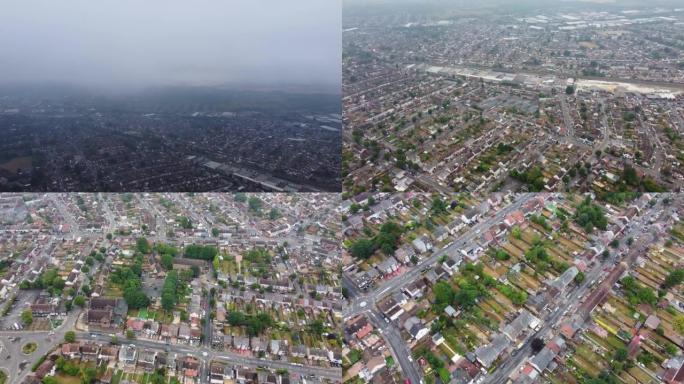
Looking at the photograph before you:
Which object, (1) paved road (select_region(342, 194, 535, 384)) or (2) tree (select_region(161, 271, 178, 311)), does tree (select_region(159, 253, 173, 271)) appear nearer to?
(2) tree (select_region(161, 271, 178, 311))

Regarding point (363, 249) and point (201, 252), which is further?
point (201, 252)

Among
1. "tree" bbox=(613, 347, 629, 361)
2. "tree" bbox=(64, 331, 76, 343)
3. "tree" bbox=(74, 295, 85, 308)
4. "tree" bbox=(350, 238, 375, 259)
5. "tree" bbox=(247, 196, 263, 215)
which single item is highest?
"tree" bbox=(247, 196, 263, 215)

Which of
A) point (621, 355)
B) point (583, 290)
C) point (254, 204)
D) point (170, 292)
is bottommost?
point (621, 355)

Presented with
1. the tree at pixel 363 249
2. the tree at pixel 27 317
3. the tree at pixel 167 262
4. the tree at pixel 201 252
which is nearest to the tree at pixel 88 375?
the tree at pixel 27 317

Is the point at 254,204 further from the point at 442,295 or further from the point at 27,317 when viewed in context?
the point at 442,295

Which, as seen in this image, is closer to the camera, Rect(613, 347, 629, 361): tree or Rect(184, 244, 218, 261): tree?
Rect(613, 347, 629, 361): tree

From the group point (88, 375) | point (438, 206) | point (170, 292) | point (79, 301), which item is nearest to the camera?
point (88, 375)

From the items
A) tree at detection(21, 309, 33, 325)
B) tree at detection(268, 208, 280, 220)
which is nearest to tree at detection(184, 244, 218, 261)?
tree at detection(268, 208, 280, 220)

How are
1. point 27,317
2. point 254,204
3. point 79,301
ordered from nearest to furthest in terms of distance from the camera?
point 27,317 → point 79,301 → point 254,204

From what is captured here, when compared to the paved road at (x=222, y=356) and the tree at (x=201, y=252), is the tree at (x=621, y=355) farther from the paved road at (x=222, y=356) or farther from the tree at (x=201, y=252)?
the tree at (x=201, y=252)

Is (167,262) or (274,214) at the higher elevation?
(274,214)

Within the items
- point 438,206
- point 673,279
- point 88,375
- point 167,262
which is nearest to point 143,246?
point 167,262

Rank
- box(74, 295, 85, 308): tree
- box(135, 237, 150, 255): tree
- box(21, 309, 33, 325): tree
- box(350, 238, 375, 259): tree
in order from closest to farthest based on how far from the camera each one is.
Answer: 1. box(21, 309, 33, 325): tree
2. box(74, 295, 85, 308): tree
3. box(350, 238, 375, 259): tree
4. box(135, 237, 150, 255): tree
